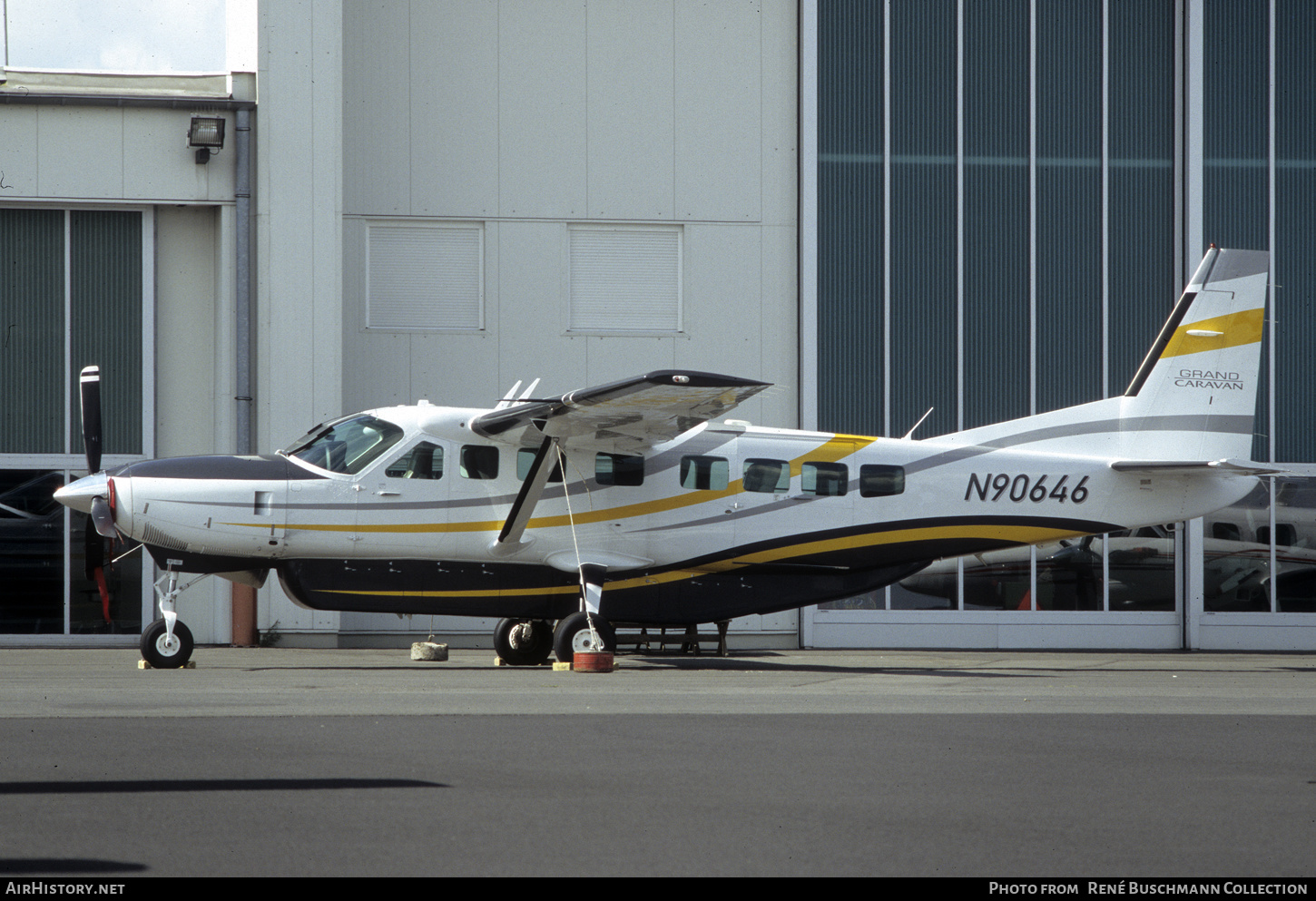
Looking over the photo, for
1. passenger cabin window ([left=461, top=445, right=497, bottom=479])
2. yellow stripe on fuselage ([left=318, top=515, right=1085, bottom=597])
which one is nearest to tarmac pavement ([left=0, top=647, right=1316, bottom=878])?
passenger cabin window ([left=461, top=445, right=497, bottom=479])

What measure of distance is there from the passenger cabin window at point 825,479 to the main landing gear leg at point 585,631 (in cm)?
270

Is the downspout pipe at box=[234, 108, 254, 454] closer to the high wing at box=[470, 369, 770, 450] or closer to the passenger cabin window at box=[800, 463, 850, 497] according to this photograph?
the high wing at box=[470, 369, 770, 450]

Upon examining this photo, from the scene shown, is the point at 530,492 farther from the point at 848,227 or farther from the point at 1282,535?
the point at 1282,535

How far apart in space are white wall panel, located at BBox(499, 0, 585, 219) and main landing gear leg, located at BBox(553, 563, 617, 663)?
7445mm

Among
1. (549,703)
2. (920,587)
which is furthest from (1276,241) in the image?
(549,703)

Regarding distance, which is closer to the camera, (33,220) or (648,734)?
(648,734)

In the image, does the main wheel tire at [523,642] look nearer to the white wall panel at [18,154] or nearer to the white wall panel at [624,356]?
the white wall panel at [624,356]

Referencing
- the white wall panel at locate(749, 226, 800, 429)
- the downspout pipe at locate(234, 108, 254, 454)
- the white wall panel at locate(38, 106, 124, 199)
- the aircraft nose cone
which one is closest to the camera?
the aircraft nose cone

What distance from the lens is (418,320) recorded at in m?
18.8

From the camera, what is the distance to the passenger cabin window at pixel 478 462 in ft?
44.9

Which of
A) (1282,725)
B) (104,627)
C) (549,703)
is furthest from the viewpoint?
(104,627)

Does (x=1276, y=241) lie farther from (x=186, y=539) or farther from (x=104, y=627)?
(x=104, y=627)

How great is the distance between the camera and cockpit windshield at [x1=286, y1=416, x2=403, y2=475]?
13336mm

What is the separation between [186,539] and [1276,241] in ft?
53.0
